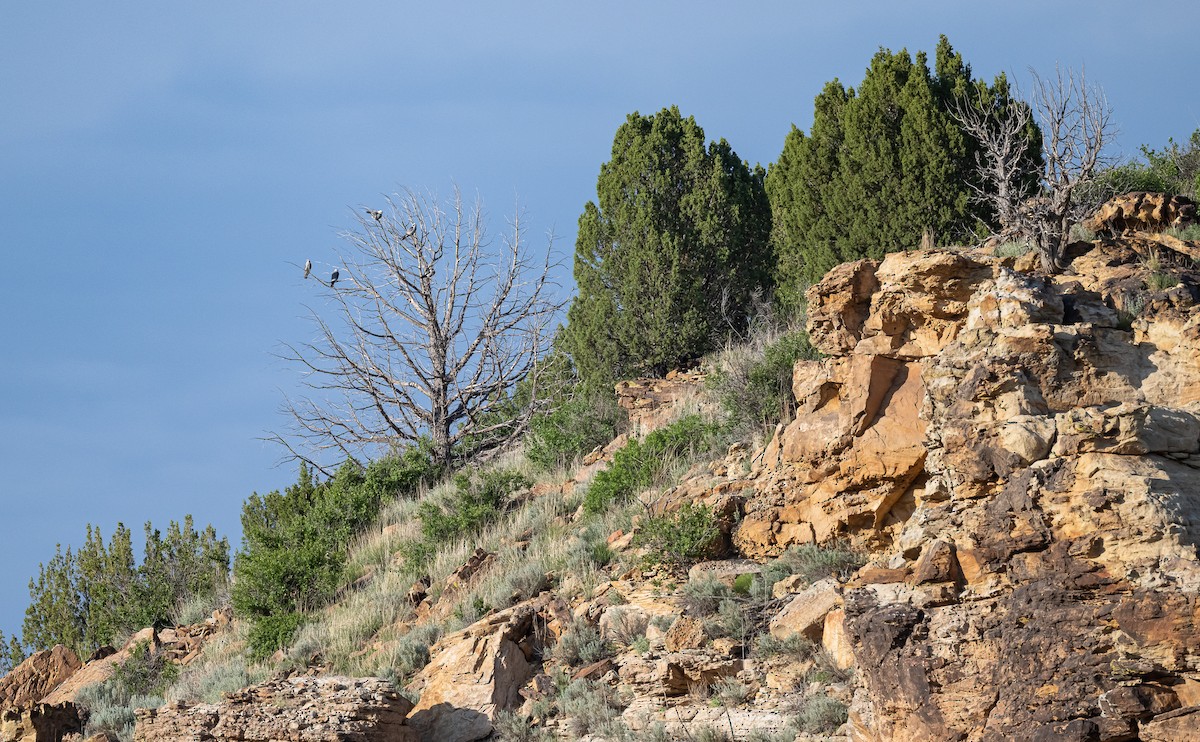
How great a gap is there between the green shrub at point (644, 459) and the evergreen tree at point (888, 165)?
4.60 meters

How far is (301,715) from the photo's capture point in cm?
1012

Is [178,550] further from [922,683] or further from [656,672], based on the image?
[922,683]

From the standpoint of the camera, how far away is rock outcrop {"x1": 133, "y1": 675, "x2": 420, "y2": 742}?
32.7 ft

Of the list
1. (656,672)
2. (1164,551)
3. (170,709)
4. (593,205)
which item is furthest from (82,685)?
(1164,551)

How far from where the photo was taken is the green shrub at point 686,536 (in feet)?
37.9

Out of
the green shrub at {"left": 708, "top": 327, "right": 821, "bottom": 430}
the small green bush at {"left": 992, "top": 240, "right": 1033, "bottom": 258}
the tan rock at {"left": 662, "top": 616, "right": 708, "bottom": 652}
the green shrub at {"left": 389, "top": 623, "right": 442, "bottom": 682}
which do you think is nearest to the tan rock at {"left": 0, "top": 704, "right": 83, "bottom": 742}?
the green shrub at {"left": 389, "top": 623, "right": 442, "bottom": 682}

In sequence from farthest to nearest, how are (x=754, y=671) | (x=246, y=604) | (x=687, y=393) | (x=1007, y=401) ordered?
(x=687, y=393), (x=246, y=604), (x=754, y=671), (x=1007, y=401)

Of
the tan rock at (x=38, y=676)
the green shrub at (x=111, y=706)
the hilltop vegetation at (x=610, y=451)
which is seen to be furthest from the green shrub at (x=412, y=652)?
the tan rock at (x=38, y=676)

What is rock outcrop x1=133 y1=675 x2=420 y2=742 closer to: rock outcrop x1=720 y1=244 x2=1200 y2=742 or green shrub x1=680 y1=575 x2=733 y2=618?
green shrub x1=680 y1=575 x2=733 y2=618

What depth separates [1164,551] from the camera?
21.8 ft

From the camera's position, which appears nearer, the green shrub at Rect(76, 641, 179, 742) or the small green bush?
the green shrub at Rect(76, 641, 179, 742)

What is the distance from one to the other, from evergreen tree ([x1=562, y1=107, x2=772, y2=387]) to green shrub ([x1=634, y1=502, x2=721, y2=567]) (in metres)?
9.62

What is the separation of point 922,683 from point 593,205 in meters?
17.6

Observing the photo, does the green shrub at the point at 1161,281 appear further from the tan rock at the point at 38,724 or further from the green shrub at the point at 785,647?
the tan rock at the point at 38,724
